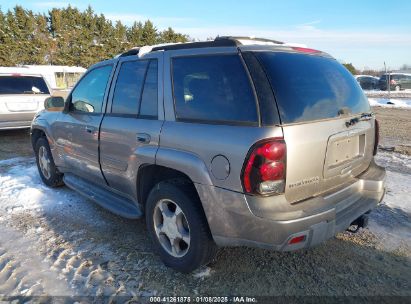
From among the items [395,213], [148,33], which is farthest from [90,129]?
[148,33]

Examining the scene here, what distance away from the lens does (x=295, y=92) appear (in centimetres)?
263

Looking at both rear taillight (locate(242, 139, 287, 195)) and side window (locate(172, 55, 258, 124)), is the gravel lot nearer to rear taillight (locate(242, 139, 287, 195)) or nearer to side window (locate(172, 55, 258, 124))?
rear taillight (locate(242, 139, 287, 195))

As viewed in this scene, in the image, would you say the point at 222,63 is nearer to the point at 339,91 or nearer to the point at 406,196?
the point at 339,91

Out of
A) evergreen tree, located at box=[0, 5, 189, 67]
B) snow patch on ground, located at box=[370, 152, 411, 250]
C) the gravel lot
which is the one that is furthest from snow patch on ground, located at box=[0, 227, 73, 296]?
evergreen tree, located at box=[0, 5, 189, 67]

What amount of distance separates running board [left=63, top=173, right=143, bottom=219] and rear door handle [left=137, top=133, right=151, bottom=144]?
0.74 meters

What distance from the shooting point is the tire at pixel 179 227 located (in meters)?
2.84

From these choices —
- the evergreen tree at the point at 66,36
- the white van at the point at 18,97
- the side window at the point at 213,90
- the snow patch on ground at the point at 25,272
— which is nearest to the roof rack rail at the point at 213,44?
the side window at the point at 213,90

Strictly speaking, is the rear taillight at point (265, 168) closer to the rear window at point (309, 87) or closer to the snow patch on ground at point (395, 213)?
the rear window at point (309, 87)

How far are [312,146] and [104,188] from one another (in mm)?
2538

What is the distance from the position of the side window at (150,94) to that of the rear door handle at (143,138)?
0.20m

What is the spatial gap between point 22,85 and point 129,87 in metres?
6.99

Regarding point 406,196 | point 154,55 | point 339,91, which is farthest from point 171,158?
point 406,196

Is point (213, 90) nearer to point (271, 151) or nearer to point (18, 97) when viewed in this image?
point (271, 151)

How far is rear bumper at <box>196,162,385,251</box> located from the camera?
2.46 meters
